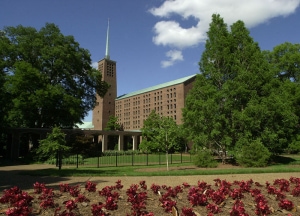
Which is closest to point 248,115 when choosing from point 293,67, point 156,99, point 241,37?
point 241,37

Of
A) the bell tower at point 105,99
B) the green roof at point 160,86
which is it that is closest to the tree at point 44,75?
the green roof at point 160,86

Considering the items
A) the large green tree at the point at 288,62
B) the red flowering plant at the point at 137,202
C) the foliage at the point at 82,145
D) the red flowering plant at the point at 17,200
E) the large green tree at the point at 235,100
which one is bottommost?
the red flowering plant at the point at 137,202

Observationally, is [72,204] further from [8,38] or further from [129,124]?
[129,124]

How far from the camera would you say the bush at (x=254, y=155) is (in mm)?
19438

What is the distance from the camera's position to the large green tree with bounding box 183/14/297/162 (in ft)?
71.3

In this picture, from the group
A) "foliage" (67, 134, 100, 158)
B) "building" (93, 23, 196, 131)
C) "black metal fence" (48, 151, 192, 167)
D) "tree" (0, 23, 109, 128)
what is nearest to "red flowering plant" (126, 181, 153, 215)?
"black metal fence" (48, 151, 192, 167)

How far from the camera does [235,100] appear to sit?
2294cm

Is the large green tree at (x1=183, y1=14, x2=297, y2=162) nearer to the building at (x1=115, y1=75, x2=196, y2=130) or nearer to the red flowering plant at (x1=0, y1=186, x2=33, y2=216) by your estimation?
the red flowering plant at (x1=0, y1=186, x2=33, y2=216)

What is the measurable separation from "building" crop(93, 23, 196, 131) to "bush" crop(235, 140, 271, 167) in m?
46.2

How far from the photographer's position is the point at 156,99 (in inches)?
2896

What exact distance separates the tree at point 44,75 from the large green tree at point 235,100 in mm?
16348

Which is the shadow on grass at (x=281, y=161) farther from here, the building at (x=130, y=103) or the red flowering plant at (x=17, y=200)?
the building at (x=130, y=103)

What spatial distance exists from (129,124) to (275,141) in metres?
63.3

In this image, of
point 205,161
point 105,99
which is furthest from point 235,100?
point 105,99
